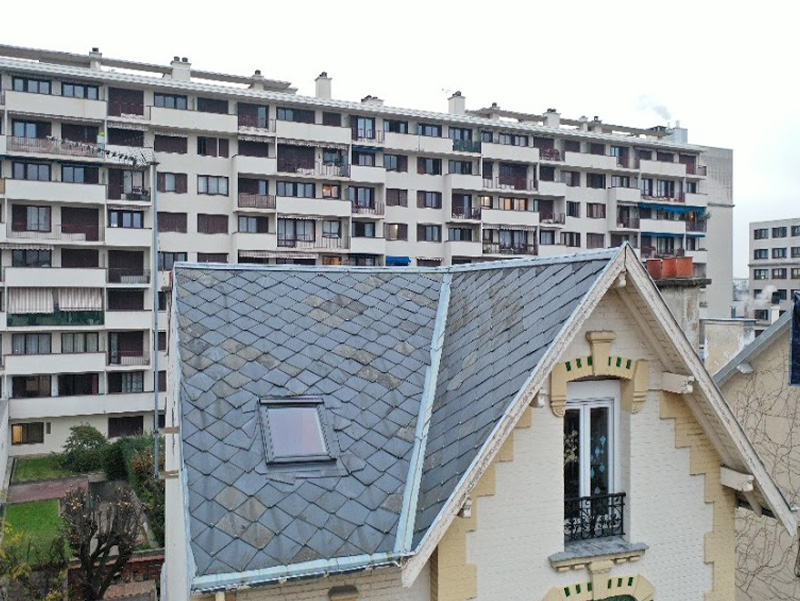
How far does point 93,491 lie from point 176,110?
Result: 2548 centimetres

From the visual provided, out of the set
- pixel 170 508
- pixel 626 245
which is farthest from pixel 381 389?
pixel 170 508

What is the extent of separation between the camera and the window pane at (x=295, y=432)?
8.20 metres

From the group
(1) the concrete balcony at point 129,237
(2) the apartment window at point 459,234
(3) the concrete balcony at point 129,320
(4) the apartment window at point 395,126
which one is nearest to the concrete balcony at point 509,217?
(2) the apartment window at point 459,234

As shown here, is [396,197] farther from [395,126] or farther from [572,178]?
[572,178]

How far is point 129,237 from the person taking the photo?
46531 mm

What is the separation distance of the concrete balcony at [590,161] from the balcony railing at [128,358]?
125ft

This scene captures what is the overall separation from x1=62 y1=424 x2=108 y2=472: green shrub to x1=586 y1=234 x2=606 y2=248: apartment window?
142 feet

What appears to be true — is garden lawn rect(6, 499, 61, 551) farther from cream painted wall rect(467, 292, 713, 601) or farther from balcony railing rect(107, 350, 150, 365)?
cream painted wall rect(467, 292, 713, 601)

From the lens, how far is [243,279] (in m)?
10.7

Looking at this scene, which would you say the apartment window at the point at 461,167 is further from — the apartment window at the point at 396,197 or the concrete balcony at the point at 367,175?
the concrete balcony at the point at 367,175

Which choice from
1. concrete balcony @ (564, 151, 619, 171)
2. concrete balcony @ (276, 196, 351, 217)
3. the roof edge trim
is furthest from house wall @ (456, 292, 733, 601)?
concrete balcony @ (564, 151, 619, 171)

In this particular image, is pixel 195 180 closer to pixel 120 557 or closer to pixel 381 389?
pixel 120 557

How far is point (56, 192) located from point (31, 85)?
23.9ft

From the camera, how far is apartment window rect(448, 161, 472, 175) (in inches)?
2333
